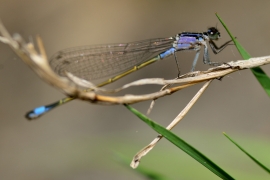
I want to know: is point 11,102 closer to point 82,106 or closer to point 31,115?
point 82,106

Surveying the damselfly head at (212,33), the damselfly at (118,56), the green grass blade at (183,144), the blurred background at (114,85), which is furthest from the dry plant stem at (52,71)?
the blurred background at (114,85)

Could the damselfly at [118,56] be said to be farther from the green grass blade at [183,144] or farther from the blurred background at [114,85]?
the green grass blade at [183,144]

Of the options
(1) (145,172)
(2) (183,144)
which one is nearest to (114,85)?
(1) (145,172)

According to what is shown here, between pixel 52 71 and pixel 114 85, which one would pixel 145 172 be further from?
pixel 114 85

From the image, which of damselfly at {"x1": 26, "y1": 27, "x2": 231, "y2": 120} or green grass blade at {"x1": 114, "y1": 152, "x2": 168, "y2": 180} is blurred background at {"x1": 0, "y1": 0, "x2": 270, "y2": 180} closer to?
damselfly at {"x1": 26, "y1": 27, "x2": 231, "y2": 120}

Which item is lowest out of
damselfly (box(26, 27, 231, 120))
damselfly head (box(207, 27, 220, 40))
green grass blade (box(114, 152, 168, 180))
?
green grass blade (box(114, 152, 168, 180))

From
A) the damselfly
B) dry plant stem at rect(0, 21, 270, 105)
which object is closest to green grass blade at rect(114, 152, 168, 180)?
dry plant stem at rect(0, 21, 270, 105)

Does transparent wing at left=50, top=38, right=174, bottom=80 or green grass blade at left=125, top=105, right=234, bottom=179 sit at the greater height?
transparent wing at left=50, top=38, right=174, bottom=80

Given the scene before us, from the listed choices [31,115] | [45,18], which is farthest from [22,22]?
[31,115]
